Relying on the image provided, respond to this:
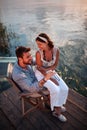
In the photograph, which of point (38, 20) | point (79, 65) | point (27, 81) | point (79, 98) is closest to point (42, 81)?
point (27, 81)

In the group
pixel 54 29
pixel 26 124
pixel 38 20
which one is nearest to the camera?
pixel 26 124

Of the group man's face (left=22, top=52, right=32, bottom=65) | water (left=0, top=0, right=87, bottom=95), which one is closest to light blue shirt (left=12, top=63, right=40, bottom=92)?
man's face (left=22, top=52, right=32, bottom=65)

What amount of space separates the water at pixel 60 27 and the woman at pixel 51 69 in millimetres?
1738

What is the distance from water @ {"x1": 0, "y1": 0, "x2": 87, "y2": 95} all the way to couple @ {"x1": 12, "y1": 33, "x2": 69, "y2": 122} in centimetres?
176

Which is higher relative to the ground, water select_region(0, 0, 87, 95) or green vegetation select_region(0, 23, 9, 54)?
green vegetation select_region(0, 23, 9, 54)

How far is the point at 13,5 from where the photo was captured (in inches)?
463

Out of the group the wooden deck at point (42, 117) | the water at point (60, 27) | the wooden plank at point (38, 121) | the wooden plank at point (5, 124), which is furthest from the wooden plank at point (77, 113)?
the water at point (60, 27)

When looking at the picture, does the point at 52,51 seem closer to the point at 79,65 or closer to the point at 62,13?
the point at 79,65

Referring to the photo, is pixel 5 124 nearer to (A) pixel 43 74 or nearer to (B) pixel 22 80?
(B) pixel 22 80

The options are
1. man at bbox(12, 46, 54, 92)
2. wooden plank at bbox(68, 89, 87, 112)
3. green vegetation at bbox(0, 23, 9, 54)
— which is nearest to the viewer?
man at bbox(12, 46, 54, 92)

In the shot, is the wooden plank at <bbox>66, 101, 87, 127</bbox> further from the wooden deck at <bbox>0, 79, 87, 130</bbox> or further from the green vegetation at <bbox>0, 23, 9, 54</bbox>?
the green vegetation at <bbox>0, 23, 9, 54</bbox>

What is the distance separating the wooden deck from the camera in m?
2.66

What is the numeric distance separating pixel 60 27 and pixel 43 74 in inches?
242

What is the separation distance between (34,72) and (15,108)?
0.68 meters
